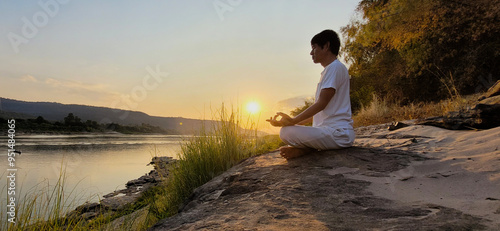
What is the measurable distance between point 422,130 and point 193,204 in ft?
11.1

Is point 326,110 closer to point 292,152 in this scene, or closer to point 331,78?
point 331,78

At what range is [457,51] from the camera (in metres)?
13.2

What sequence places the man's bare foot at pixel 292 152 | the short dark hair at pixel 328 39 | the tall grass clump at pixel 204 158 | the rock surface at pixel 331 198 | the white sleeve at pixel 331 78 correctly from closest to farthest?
the rock surface at pixel 331 198
the white sleeve at pixel 331 78
the short dark hair at pixel 328 39
the man's bare foot at pixel 292 152
the tall grass clump at pixel 204 158

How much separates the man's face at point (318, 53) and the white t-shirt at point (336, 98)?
15 cm

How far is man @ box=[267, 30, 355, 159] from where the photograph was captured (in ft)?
9.82

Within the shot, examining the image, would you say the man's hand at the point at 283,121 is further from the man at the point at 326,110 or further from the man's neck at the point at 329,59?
the man's neck at the point at 329,59

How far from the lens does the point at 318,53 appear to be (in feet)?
10.3

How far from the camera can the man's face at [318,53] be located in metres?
3.13

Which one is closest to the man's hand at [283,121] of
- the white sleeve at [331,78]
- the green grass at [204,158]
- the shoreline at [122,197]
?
the white sleeve at [331,78]

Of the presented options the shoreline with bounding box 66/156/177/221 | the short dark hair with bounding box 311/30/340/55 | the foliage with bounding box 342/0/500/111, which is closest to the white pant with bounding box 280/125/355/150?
the short dark hair with bounding box 311/30/340/55

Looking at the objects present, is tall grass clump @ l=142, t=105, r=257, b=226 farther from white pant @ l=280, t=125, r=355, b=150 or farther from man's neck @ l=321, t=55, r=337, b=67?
man's neck @ l=321, t=55, r=337, b=67

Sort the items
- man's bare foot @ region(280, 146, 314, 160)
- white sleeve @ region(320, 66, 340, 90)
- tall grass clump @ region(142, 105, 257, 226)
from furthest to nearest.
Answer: tall grass clump @ region(142, 105, 257, 226)
man's bare foot @ region(280, 146, 314, 160)
white sleeve @ region(320, 66, 340, 90)

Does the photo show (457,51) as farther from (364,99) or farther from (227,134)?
(227,134)

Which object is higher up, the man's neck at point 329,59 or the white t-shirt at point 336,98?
the man's neck at point 329,59
